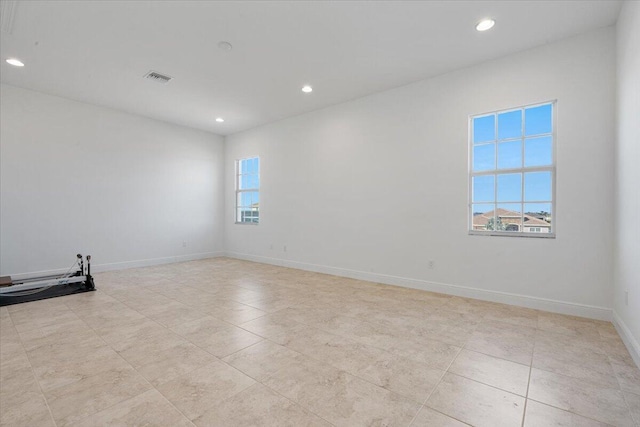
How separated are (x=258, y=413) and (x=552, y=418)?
5.44ft

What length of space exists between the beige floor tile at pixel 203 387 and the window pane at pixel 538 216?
11.7 feet

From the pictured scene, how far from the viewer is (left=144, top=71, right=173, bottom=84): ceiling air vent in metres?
4.18

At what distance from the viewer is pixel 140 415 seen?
1.62 meters

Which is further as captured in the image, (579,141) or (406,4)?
(579,141)

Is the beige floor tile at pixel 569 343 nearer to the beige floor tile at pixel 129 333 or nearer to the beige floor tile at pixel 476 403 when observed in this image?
the beige floor tile at pixel 476 403

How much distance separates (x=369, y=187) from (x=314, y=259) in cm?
182

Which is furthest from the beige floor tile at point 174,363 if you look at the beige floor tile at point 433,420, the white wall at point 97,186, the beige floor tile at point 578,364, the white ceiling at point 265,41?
the white wall at point 97,186

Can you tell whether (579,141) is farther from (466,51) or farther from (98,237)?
(98,237)

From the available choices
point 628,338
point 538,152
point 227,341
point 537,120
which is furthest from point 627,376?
point 227,341

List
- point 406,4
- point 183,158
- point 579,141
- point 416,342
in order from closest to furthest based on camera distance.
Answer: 1. point 416,342
2. point 406,4
3. point 579,141
4. point 183,158

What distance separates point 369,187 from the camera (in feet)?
16.1

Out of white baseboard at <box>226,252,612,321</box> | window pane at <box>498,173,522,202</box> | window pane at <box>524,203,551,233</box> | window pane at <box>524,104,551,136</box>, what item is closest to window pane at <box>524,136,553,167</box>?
window pane at <box>524,104,551,136</box>

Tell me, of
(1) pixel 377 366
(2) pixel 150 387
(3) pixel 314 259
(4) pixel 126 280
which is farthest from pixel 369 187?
(4) pixel 126 280

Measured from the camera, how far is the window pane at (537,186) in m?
3.41
